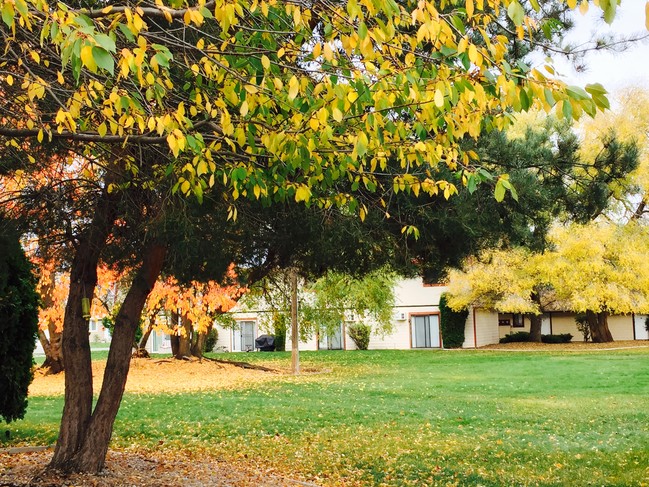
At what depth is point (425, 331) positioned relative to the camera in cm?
3978

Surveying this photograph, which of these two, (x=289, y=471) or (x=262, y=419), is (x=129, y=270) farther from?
(x=262, y=419)

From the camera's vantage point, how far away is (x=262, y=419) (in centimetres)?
1272

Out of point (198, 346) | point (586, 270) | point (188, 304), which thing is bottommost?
point (198, 346)

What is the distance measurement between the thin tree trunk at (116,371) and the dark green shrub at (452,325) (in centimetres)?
3167

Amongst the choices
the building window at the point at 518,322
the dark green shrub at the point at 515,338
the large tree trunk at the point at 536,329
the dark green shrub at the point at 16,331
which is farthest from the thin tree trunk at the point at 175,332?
the building window at the point at 518,322

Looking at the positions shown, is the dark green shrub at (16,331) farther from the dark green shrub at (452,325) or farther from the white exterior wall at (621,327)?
the white exterior wall at (621,327)

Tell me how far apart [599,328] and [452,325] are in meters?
7.47

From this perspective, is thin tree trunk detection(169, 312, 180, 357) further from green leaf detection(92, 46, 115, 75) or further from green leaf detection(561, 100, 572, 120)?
green leaf detection(561, 100, 572, 120)

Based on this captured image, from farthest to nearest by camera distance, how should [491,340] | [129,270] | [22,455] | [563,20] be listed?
[491,340], [129,270], [22,455], [563,20]

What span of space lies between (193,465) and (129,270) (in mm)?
2674

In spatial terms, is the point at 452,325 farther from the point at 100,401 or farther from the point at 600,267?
the point at 100,401

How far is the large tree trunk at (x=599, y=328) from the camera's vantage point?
36594mm

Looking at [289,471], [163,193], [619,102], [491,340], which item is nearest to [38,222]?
[163,193]

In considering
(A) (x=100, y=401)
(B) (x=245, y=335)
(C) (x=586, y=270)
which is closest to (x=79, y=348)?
(A) (x=100, y=401)
